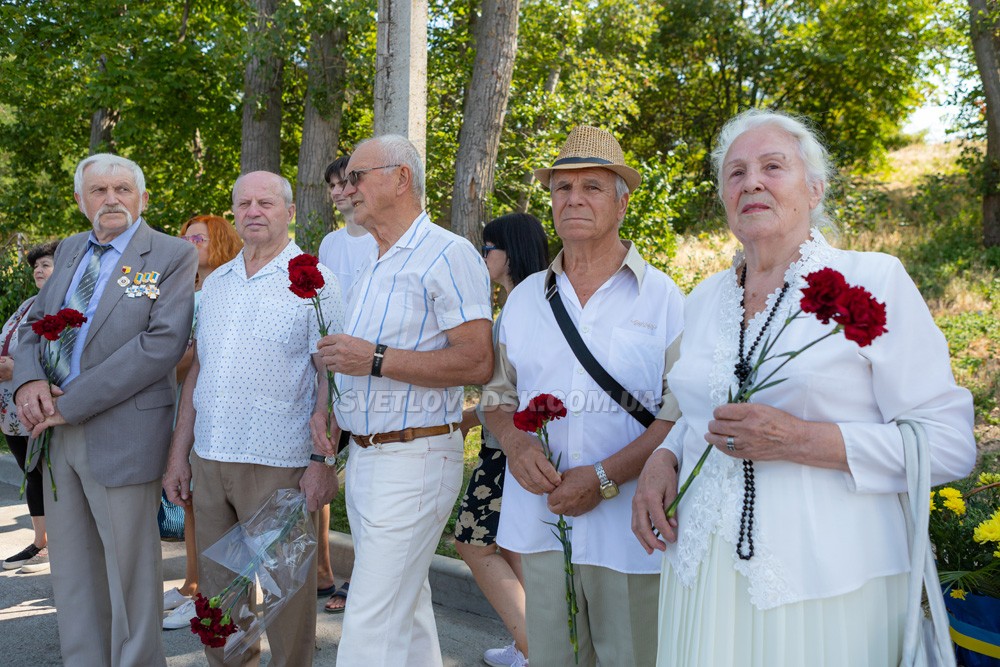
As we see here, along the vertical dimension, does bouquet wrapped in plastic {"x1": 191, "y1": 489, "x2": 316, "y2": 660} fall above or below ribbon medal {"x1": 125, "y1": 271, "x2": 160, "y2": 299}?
below

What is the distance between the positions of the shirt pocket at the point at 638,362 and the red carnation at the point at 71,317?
234cm

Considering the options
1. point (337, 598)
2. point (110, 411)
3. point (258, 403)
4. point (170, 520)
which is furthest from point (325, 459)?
point (170, 520)

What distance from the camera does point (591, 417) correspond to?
3.07m

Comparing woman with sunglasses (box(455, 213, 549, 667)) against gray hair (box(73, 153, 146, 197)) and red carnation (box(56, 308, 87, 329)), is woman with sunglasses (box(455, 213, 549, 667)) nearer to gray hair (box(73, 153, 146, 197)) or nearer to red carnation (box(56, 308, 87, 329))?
red carnation (box(56, 308, 87, 329))

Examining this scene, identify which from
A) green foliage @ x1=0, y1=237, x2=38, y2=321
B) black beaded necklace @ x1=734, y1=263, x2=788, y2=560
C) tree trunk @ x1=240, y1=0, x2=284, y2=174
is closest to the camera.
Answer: black beaded necklace @ x1=734, y1=263, x2=788, y2=560

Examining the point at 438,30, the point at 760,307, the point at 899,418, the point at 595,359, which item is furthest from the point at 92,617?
the point at 438,30

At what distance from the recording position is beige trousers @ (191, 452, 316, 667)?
3.87 meters

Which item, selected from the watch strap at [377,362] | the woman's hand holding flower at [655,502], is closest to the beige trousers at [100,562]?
the watch strap at [377,362]

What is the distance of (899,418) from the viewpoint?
2.21 meters

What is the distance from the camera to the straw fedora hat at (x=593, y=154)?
124 inches

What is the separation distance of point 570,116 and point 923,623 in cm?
1188

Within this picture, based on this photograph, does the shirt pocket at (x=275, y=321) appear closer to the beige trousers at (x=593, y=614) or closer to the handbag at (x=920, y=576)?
the beige trousers at (x=593, y=614)

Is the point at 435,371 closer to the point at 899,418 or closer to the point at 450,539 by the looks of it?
the point at 899,418

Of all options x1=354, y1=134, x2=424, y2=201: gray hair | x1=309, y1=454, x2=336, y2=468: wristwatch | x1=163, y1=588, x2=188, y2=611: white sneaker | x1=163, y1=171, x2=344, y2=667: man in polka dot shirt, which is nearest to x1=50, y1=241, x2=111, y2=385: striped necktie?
x1=163, y1=171, x2=344, y2=667: man in polka dot shirt
